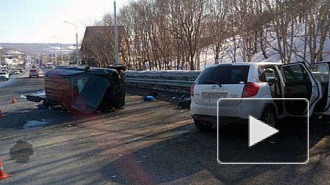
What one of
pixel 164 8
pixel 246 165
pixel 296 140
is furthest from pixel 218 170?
pixel 164 8

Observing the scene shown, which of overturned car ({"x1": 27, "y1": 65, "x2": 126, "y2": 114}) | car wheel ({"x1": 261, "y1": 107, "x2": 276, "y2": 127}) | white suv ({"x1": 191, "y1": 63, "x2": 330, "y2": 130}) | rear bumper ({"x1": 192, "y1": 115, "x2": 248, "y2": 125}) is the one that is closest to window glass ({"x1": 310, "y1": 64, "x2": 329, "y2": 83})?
white suv ({"x1": 191, "y1": 63, "x2": 330, "y2": 130})

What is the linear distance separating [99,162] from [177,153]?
140 centimetres

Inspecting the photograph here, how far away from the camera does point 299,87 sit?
7367mm

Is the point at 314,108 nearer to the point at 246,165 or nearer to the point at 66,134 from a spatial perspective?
the point at 246,165

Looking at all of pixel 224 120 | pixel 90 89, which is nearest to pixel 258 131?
pixel 224 120

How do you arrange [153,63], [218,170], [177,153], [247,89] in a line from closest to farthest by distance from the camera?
[218,170] < [177,153] < [247,89] < [153,63]

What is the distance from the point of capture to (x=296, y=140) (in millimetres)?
6496

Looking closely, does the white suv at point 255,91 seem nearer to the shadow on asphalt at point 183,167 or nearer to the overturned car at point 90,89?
the shadow on asphalt at point 183,167

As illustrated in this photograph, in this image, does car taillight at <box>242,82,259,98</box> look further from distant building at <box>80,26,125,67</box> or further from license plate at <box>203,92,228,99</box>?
distant building at <box>80,26,125,67</box>

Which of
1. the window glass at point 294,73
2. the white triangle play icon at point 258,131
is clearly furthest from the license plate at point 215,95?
the window glass at point 294,73

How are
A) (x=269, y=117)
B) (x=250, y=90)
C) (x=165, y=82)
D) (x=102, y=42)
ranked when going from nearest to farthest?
(x=250, y=90) < (x=269, y=117) < (x=165, y=82) < (x=102, y=42)

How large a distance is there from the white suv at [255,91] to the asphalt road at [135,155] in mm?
593

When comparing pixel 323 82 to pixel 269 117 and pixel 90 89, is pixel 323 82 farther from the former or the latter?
pixel 90 89
